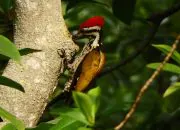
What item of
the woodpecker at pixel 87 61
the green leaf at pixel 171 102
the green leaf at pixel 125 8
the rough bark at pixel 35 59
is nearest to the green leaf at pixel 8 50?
the rough bark at pixel 35 59

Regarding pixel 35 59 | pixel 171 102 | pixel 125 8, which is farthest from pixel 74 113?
pixel 125 8

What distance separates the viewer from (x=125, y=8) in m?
2.80

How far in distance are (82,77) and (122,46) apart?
4.96 feet

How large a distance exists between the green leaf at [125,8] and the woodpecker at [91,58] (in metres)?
0.59

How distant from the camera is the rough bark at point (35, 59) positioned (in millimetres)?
1921

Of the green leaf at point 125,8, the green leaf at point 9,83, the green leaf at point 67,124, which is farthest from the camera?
the green leaf at point 125,8

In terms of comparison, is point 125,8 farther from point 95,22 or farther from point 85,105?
point 85,105

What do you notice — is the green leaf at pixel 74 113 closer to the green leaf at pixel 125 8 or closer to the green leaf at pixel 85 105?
the green leaf at pixel 85 105

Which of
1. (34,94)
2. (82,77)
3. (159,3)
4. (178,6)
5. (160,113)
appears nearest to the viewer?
(34,94)

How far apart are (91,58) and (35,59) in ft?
0.95

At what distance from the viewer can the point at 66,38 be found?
6.72ft

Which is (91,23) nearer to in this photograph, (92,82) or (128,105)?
(92,82)

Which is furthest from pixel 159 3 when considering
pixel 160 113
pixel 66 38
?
pixel 66 38

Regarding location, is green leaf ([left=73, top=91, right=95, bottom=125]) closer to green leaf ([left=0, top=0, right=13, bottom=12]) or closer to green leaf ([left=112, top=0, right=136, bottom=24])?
green leaf ([left=0, top=0, right=13, bottom=12])
